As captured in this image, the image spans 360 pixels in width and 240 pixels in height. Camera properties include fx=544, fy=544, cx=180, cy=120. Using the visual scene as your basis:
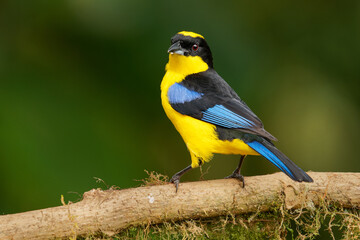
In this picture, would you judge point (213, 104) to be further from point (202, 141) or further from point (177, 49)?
point (177, 49)

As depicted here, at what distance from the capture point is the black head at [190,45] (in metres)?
4.11

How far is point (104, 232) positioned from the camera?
3.32m

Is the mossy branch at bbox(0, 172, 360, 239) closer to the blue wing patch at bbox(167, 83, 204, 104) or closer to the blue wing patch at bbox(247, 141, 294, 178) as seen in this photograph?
the blue wing patch at bbox(247, 141, 294, 178)

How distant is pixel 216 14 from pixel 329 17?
1.05 metres

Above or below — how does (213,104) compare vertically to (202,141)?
above

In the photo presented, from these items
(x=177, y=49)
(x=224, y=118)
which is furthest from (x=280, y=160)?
(x=177, y=49)

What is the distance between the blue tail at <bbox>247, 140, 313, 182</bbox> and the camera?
328 centimetres

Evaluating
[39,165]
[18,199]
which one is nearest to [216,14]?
[39,165]

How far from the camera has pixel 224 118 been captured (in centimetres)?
369

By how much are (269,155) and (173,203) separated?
26.8 inches

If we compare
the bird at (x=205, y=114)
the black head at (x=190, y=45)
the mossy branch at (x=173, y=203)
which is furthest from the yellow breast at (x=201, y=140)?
the black head at (x=190, y=45)

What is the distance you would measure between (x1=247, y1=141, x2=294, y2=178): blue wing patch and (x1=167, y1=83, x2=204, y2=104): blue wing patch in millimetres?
583

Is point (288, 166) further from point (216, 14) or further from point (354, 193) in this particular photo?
point (216, 14)

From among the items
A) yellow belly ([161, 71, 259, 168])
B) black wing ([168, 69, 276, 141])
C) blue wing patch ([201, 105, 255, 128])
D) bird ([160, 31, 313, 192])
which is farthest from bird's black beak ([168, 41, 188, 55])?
blue wing patch ([201, 105, 255, 128])
